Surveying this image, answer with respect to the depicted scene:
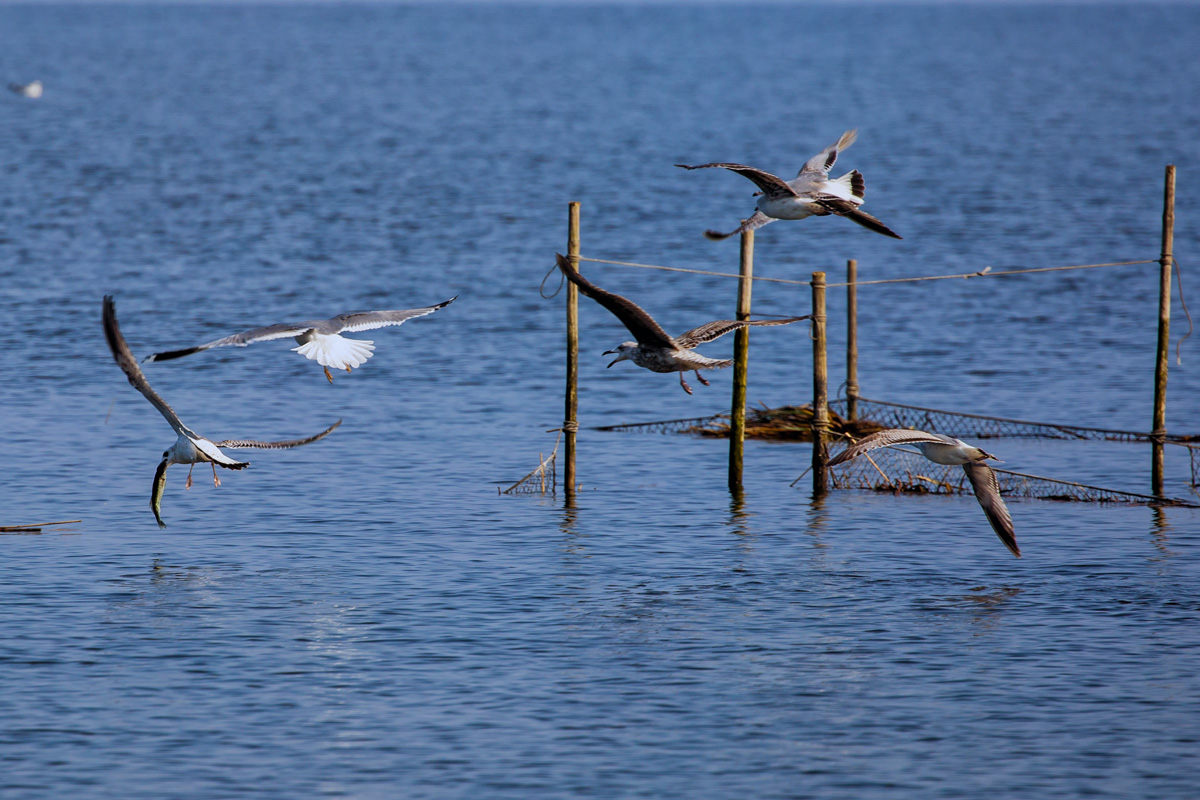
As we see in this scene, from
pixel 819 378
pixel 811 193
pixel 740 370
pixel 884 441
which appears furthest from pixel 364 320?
pixel 819 378

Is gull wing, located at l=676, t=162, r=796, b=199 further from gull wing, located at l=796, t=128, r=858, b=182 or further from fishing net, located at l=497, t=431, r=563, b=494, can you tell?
fishing net, located at l=497, t=431, r=563, b=494

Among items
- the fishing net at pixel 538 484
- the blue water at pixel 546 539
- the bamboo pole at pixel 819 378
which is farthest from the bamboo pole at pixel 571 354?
the bamboo pole at pixel 819 378

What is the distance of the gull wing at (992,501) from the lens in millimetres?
16062

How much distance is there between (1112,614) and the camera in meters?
16.2

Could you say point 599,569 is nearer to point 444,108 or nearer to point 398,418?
point 398,418

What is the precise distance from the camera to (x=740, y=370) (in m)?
20.5

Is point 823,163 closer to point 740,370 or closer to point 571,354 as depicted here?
point 740,370

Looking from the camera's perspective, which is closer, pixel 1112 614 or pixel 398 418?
pixel 1112 614

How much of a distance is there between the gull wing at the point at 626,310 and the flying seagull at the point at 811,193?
3.46 feet

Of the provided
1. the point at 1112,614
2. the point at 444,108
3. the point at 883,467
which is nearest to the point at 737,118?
the point at 444,108

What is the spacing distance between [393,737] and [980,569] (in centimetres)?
773

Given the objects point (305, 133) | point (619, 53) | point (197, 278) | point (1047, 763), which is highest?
point (619, 53)

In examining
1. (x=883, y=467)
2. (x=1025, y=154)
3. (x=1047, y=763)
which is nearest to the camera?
(x=1047, y=763)

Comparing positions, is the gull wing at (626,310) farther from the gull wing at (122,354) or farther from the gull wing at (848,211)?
the gull wing at (122,354)
